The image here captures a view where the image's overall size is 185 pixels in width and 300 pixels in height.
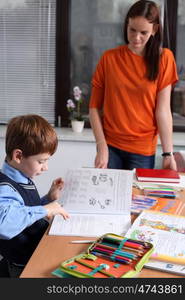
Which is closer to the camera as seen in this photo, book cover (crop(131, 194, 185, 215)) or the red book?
book cover (crop(131, 194, 185, 215))

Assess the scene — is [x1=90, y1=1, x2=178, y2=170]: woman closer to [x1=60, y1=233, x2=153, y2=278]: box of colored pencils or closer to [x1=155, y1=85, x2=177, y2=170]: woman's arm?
[x1=155, y1=85, x2=177, y2=170]: woman's arm

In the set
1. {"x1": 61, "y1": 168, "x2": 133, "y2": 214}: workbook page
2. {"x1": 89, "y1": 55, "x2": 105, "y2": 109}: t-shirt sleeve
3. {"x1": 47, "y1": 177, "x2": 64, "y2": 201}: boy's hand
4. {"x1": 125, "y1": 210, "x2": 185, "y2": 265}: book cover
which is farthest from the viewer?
{"x1": 89, "y1": 55, "x2": 105, "y2": 109}: t-shirt sleeve

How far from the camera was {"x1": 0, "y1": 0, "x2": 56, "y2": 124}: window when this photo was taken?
3383mm

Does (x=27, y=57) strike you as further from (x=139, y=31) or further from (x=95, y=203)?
(x=95, y=203)

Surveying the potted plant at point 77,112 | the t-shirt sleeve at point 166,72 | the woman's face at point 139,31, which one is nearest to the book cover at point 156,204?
the t-shirt sleeve at point 166,72

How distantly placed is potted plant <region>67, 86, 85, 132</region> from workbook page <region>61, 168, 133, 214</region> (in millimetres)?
1771

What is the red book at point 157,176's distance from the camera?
1870 mm

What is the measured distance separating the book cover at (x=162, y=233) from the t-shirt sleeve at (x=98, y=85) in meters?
0.81

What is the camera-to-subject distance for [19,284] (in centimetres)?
100

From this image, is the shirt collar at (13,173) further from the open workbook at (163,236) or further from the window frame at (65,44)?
Answer: the window frame at (65,44)

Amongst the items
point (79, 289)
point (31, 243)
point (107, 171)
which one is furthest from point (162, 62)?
point (79, 289)

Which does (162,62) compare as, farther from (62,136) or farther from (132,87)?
(62,136)

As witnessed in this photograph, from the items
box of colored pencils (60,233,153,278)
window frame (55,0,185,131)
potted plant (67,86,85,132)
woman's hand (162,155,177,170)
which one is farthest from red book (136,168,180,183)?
window frame (55,0,185,131)

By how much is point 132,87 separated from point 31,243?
935mm
